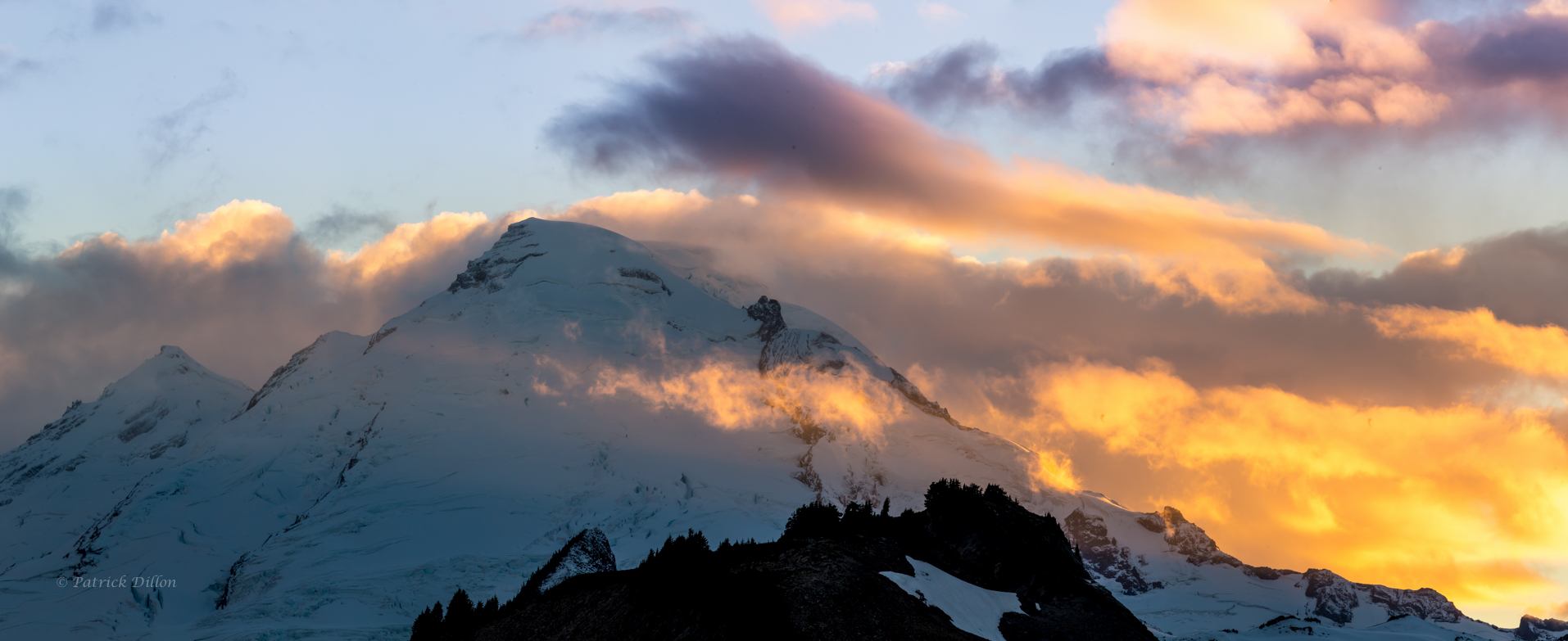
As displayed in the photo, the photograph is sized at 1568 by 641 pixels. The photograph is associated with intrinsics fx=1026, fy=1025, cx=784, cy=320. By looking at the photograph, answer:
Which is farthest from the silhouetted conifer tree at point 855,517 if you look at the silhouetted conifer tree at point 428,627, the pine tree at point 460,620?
the silhouetted conifer tree at point 428,627

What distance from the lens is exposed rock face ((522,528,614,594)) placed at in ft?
261

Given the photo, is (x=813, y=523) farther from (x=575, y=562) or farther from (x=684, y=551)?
(x=575, y=562)

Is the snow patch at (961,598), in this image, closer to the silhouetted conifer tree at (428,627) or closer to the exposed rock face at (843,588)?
the exposed rock face at (843,588)

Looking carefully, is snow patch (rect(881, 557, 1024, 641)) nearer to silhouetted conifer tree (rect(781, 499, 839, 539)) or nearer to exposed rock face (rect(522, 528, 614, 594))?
silhouetted conifer tree (rect(781, 499, 839, 539))

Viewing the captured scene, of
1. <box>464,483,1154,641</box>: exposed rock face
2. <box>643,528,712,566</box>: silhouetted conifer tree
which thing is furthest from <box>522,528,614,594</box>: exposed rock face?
<box>643,528,712,566</box>: silhouetted conifer tree

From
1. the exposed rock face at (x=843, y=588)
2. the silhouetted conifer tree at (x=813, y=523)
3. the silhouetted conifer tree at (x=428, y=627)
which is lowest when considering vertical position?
the silhouetted conifer tree at (x=428, y=627)

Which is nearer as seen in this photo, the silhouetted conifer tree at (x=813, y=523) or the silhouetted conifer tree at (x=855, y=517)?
the silhouetted conifer tree at (x=813, y=523)

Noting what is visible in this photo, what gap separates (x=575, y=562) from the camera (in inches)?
3376

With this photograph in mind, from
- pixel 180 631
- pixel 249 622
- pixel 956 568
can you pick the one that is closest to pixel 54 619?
pixel 180 631

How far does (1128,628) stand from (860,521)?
62.6ft

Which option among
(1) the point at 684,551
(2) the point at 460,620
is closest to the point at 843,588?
(1) the point at 684,551

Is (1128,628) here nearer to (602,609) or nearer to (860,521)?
(860,521)

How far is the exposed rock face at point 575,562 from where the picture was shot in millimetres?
79438

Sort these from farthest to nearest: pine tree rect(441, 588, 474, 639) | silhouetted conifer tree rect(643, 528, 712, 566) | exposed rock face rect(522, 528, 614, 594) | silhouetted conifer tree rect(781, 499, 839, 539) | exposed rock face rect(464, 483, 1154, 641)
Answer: exposed rock face rect(522, 528, 614, 594), pine tree rect(441, 588, 474, 639), silhouetted conifer tree rect(781, 499, 839, 539), silhouetted conifer tree rect(643, 528, 712, 566), exposed rock face rect(464, 483, 1154, 641)
